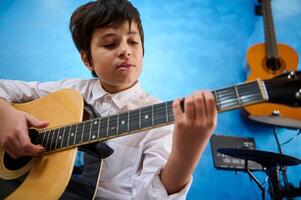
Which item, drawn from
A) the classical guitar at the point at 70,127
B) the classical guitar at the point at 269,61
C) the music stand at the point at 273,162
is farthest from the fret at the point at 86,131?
the classical guitar at the point at 269,61

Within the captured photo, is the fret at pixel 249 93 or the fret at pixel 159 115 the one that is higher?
the fret at pixel 249 93

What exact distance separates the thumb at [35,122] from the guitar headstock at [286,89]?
0.57 m

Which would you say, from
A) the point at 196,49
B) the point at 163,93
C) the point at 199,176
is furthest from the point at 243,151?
the point at 196,49

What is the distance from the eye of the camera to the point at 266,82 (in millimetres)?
552

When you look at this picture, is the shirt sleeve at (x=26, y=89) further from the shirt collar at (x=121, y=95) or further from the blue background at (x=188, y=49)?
the blue background at (x=188, y=49)

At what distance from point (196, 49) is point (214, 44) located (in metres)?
0.12

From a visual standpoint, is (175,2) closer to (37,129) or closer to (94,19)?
(94,19)

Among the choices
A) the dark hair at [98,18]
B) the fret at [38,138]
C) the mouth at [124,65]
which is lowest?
the fret at [38,138]

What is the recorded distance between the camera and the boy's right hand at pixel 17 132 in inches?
30.2

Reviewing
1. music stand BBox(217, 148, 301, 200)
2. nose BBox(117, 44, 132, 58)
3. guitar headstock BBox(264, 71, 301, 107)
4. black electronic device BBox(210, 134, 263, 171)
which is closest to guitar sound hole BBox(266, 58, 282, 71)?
black electronic device BBox(210, 134, 263, 171)

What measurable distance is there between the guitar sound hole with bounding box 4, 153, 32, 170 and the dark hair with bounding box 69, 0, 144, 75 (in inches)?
15.9

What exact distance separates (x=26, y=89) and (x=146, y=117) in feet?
1.81

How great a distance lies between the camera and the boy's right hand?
2.52 ft

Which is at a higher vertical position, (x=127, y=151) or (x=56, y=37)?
(x=56, y=37)
